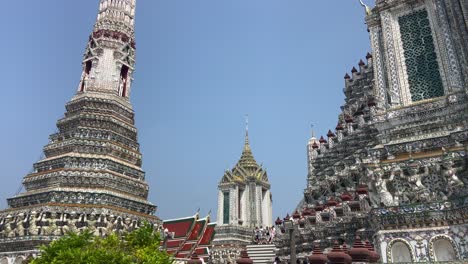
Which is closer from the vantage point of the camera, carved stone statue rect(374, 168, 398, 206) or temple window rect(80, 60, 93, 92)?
carved stone statue rect(374, 168, 398, 206)

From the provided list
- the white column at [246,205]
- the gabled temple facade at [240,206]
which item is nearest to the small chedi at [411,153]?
the gabled temple facade at [240,206]

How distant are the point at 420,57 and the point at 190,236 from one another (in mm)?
27421

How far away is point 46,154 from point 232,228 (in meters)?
21.9

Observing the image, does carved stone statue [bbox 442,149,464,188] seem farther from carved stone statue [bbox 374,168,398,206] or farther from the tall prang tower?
the tall prang tower

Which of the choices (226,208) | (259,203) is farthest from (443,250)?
(226,208)

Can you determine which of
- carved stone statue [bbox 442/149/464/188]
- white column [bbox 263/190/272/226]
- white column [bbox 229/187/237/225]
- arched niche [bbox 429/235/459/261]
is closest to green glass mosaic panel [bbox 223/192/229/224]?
white column [bbox 229/187/237/225]

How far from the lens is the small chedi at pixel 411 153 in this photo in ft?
43.1

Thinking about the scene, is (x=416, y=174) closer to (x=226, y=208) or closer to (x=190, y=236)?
(x=190, y=236)

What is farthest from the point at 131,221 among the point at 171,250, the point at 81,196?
the point at 171,250

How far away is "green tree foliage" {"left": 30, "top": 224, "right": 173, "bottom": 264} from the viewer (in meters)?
11.6

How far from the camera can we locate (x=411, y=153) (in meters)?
14.9

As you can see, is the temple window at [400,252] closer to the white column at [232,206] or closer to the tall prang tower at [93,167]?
the tall prang tower at [93,167]

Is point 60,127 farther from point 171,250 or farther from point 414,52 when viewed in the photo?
point 414,52

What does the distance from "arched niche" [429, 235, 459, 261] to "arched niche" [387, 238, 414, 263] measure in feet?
2.18
